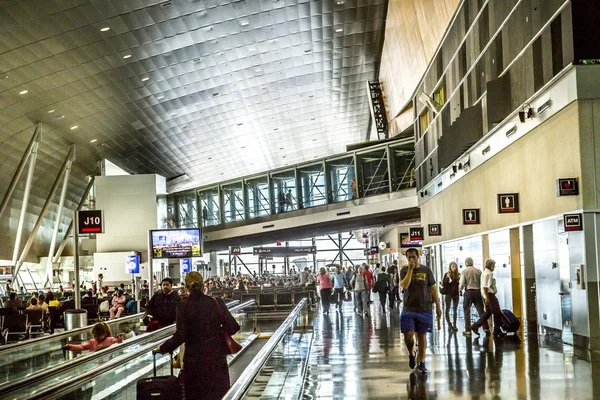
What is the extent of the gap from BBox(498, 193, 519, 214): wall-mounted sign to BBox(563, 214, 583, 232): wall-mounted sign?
12.3 ft

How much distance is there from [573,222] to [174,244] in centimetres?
2059

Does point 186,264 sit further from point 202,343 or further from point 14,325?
point 202,343

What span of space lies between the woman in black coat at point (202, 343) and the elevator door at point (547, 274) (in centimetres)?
910

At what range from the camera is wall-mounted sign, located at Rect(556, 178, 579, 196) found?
1325 centimetres

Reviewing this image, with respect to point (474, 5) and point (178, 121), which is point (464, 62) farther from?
point (178, 121)

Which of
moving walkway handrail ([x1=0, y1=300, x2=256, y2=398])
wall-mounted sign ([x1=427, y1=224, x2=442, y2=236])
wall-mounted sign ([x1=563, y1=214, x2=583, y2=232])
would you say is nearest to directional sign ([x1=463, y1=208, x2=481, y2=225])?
Result: wall-mounted sign ([x1=427, y1=224, x2=442, y2=236])

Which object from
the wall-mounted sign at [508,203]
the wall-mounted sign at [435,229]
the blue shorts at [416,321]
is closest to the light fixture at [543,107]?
the wall-mounted sign at [508,203]

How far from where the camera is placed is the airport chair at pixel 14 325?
20438 millimetres

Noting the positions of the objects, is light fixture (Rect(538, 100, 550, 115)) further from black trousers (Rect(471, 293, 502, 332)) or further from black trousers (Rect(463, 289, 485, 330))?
black trousers (Rect(463, 289, 485, 330))

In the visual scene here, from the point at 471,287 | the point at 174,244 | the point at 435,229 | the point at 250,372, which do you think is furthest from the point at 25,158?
the point at 250,372

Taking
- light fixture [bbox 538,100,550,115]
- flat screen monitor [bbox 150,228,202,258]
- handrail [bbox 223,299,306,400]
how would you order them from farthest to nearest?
flat screen monitor [bbox 150,228,202,258] → light fixture [bbox 538,100,550,115] → handrail [bbox 223,299,306,400]

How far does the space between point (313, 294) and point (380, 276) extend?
6650 millimetres

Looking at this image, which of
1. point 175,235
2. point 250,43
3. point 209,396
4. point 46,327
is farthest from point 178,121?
point 209,396

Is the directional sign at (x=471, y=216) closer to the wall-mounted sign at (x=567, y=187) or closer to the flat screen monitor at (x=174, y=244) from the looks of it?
the wall-mounted sign at (x=567, y=187)
